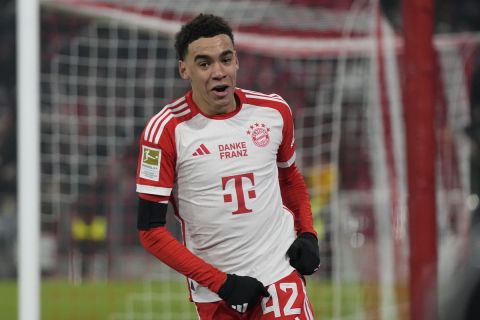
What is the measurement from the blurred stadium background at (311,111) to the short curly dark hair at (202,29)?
2878 mm

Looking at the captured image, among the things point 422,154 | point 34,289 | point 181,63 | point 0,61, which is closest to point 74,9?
point 34,289

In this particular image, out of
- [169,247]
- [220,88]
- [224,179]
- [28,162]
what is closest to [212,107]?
[220,88]

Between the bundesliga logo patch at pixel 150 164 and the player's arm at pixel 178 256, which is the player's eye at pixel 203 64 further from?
the player's arm at pixel 178 256

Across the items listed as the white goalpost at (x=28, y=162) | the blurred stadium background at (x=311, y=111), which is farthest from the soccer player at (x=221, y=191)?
the blurred stadium background at (x=311, y=111)

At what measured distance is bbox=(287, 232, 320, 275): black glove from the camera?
3.82m

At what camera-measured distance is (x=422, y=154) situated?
16.9 feet

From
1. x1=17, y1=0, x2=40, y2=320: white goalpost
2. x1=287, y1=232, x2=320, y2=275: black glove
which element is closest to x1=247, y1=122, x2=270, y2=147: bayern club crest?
x1=287, y1=232, x2=320, y2=275: black glove

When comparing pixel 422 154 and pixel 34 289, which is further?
pixel 34 289

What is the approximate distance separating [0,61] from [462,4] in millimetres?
6077

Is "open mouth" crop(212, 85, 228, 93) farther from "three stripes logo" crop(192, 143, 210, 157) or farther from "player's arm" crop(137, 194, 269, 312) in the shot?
"player's arm" crop(137, 194, 269, 312)

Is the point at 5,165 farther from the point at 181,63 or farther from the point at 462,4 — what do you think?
the point at 181,63

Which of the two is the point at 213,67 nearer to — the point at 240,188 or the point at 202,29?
the point at 202,29

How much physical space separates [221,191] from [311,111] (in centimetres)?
341

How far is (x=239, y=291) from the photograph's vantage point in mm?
3617
